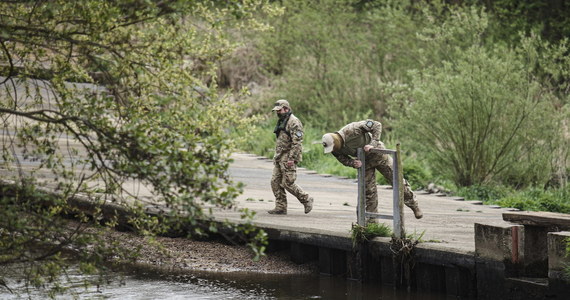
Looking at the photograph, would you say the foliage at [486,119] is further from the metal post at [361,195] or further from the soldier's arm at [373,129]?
the metal post at [361,195]

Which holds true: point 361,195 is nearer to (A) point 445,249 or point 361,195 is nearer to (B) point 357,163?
(B) point 357,163

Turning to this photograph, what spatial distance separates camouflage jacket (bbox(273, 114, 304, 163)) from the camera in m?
14.4

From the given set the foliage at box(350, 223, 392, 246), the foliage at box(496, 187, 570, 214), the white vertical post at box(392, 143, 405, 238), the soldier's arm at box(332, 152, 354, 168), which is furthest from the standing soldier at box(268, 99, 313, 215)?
the foliage at box(496, 187, 570, 214)

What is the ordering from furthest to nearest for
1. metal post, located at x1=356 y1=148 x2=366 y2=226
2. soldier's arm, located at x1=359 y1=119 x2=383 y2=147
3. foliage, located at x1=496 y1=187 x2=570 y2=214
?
foliage, located at x1=496 y1=187 x2=570 y2=214 < soldier's arm, located at x1=359 y1=119 x2=383 y2=147 < metal post, located at x1=356 y1=148 x2=366 y2=226

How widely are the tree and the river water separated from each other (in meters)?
2.78

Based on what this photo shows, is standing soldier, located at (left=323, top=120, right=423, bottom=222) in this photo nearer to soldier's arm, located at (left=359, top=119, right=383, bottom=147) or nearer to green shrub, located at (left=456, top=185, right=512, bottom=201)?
soldier's arm, located at (left=359, top=119, right=383, bottom=147)

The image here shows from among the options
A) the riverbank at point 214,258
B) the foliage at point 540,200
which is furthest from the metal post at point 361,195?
the foliage at point 540,200

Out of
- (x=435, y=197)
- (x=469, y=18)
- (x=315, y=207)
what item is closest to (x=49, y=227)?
(x=315, y=207)

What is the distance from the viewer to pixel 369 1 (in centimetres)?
3422

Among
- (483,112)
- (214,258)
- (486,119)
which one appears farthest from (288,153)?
(486,119)

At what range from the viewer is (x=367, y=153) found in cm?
1288

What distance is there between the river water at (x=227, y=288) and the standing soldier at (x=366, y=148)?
116cm

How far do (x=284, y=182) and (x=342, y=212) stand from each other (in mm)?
1862

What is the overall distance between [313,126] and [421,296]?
701 inches
